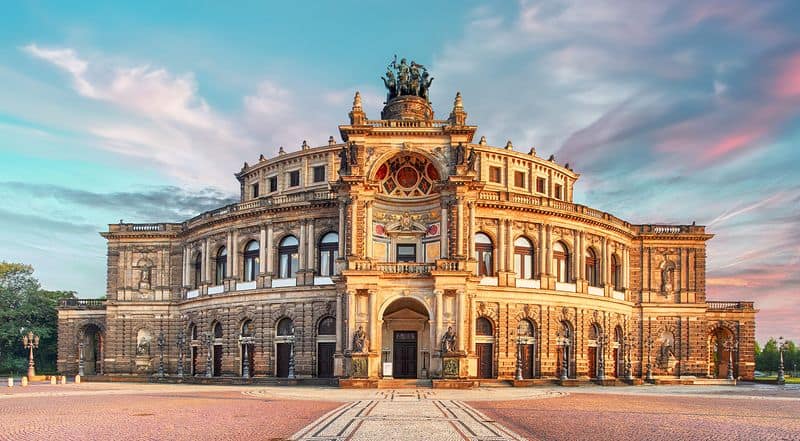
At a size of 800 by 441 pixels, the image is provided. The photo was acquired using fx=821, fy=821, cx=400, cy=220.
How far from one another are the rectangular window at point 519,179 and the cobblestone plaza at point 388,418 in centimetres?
3205

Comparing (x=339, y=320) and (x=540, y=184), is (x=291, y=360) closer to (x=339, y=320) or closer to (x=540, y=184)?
(x=339, y=320)

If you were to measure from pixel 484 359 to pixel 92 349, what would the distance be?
42.6 metres

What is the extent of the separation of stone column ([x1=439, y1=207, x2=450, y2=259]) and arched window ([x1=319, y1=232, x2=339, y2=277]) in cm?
1076

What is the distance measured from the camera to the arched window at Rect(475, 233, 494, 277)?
214 feet

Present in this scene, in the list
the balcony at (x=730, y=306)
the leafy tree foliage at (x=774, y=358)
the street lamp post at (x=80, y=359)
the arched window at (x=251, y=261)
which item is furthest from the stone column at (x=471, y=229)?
the leafy tree foliage at (x=774, y=358)

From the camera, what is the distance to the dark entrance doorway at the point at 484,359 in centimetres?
6381

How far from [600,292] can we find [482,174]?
1460 centimetres

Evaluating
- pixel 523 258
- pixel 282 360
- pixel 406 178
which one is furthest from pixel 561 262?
pixel 282 360

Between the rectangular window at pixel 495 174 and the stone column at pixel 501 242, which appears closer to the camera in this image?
the stone column at pixel 501 242

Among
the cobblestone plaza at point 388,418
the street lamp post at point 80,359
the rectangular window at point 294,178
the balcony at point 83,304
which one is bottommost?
the street lamp post at point 80,359

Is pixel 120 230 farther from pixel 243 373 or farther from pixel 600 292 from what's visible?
pixel 600 292

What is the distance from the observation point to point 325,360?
213 ft

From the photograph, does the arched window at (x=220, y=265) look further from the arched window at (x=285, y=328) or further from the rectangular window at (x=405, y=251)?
the rectangular window at (x=405, y=251)

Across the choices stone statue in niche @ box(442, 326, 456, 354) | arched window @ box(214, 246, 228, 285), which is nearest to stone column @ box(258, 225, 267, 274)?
arched window @ box(214, 246, 228, 285)
